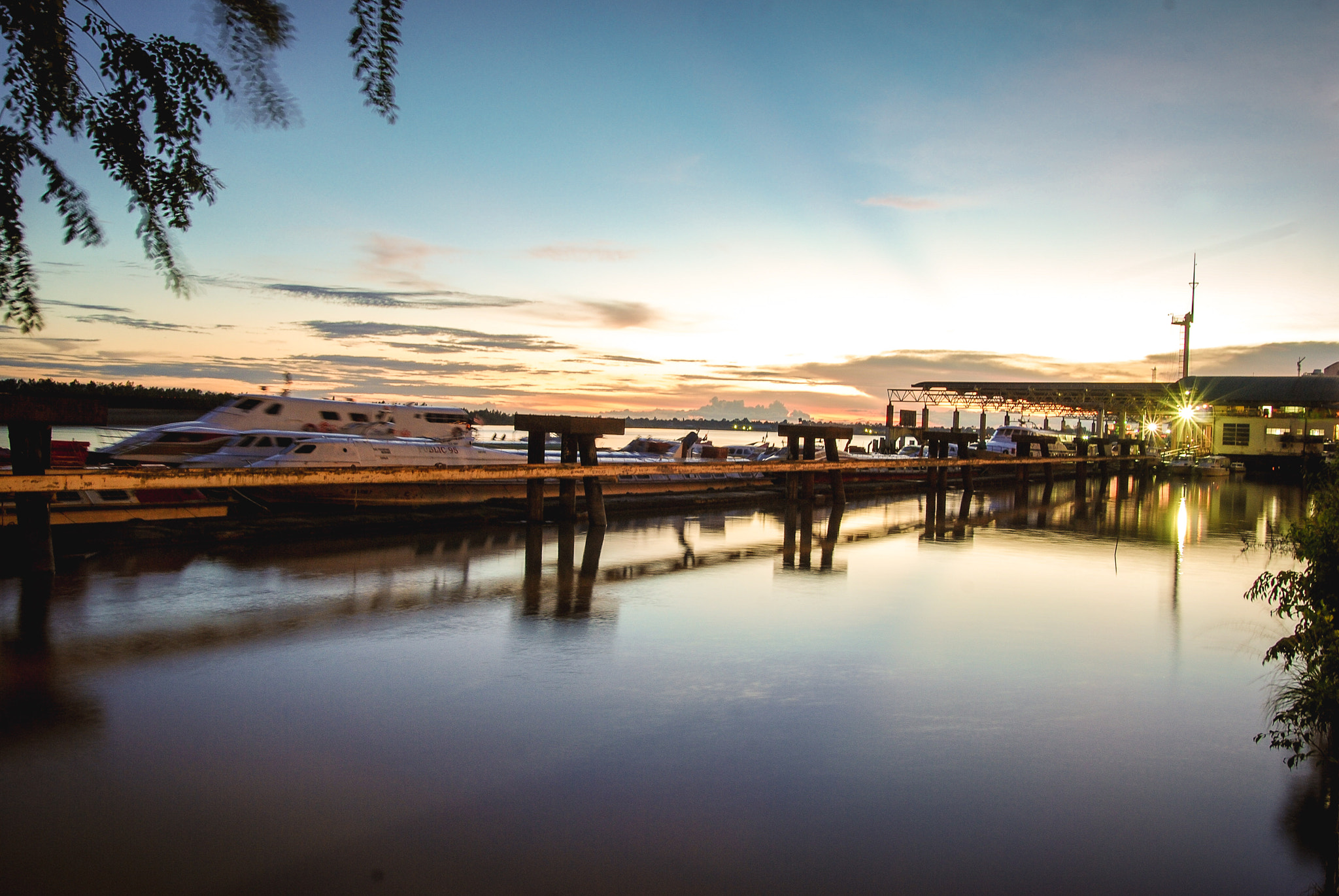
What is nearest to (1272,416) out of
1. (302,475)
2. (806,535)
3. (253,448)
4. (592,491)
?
(806,535)

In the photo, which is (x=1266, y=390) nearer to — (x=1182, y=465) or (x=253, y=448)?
(x=1182, y=465)

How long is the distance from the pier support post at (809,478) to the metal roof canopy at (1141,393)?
5990 centimetres

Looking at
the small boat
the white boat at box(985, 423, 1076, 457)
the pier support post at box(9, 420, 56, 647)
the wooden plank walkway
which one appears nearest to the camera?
the pier support post at box(9, 420, 56, 647)

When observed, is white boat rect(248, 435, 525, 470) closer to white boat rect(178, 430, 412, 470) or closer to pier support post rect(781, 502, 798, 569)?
white boat rect(178, 430, 412, 470)

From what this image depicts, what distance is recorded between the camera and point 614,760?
14.0 ft

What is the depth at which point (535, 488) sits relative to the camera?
1324cm

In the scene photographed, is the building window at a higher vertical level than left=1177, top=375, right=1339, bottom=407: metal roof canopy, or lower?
lower

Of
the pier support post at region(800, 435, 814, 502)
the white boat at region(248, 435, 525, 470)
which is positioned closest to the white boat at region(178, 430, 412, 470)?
the white boat at region(248, 435, 525, 470)

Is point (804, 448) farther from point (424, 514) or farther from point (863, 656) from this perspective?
point (863, 656)

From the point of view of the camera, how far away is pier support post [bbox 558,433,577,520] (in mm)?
13188

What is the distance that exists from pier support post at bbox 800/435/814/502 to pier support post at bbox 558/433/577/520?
6269mm

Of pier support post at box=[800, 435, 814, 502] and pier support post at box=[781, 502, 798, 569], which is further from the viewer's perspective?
pier support post at box=[800, 435, 814, 502]

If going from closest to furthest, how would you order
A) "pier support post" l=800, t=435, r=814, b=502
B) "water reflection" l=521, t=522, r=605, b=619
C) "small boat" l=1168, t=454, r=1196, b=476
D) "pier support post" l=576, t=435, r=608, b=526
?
"water reflection" l=521, t=522, r=605, b=619, "pier support post" l=576, t=435, r=608, b=526, "pier support post" l=800, t=435, r=814, b=502, "small boat" l=1168, t=454, r=1196, b=476

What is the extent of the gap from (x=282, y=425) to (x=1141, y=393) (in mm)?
79913
